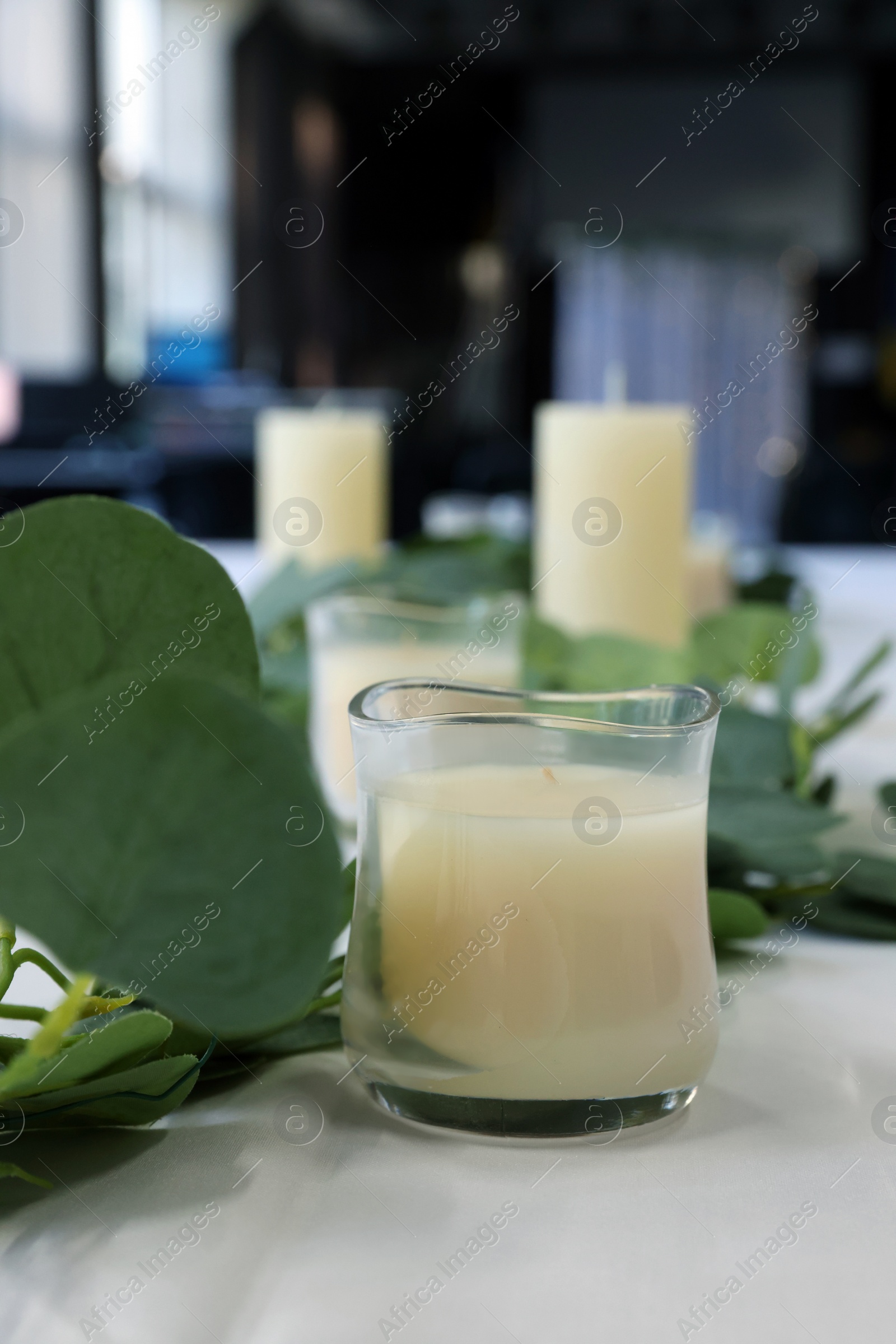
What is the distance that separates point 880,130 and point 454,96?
1.88 meters

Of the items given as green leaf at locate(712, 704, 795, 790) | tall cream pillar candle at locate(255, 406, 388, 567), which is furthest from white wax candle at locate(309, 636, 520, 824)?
tall cream pillar candle at locate(255, 406, 388, 567)

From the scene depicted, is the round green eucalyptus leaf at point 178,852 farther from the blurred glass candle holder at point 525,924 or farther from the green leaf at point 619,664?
the green leaf at point 619,664

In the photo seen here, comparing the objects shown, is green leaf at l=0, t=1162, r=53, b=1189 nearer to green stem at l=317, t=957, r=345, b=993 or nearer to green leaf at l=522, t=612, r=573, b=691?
green stem at l=317, t=957, r=345, b=993

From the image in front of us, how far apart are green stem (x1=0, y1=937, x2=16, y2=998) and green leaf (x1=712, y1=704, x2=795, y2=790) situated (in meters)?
0.23

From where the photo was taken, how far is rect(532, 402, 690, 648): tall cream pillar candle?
2.27ft

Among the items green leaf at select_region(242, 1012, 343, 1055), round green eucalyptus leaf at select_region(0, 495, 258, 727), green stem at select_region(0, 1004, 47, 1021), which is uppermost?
round green eucalyptus leaf at select_region(0, 495, 258, 727)

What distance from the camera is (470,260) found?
251 inches

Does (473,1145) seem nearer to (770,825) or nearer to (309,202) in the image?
(770,825)

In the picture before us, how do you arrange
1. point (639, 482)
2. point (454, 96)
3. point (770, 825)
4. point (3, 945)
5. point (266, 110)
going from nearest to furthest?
point (3, 945) < point (770, 825) < point (639, 482) < point (266, 110) < point (454, 96)

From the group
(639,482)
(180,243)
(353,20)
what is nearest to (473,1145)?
(639,482)

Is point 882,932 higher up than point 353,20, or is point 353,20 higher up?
point 353,20

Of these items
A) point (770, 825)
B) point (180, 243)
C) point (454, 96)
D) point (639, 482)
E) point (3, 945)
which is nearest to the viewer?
point (3, 945)

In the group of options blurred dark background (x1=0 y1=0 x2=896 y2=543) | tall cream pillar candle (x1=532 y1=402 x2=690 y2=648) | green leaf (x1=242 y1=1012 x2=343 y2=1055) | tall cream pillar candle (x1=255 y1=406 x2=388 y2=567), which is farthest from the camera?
blurred dark background (x1=0 y1=0 x2=896 y2=543)

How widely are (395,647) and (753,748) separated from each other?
145 mm
